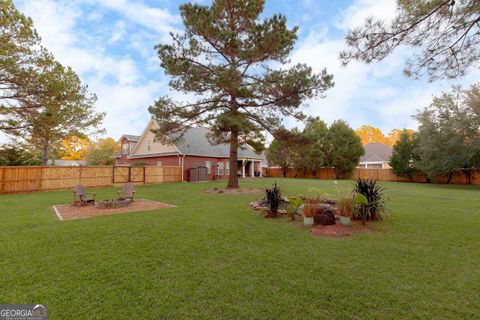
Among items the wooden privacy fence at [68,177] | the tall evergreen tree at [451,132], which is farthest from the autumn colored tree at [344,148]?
the wooden privacy fence at [68,177]

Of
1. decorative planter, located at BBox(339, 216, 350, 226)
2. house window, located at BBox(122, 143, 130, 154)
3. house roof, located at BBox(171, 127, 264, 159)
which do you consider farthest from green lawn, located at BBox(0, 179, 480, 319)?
house window, located at BBox(122, 143, 130, 154)

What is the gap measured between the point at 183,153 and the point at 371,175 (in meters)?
22.1

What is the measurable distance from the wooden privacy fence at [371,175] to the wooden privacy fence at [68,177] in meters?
17.5

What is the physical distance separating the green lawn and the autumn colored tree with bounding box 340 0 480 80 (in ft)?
11.9

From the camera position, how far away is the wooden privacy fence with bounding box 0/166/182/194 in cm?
1337

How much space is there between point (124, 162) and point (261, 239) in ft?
85.4

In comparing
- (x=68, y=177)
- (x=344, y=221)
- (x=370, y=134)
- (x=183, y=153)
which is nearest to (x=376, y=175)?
(x=183, y=153)

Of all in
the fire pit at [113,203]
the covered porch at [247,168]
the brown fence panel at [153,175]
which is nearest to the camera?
the fire pit at [113,203]

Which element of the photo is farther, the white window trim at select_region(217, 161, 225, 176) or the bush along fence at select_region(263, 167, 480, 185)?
the white window trim at select_region(217, 161, 225, 176)

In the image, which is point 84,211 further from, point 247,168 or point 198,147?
point 247,168

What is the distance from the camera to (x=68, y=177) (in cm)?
1530

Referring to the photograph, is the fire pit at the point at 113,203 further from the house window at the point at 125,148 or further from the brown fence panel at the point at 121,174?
the house window at the point at 125,148

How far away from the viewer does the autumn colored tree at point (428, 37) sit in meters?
4.53

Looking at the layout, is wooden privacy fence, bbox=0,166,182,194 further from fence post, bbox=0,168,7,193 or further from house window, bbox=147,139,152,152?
house window, bbox=147,139,152,152
